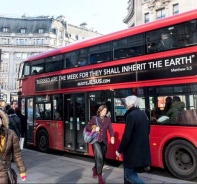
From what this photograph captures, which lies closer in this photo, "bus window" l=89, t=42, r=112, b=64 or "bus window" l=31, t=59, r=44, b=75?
"bus window" l=89, t=42, r=112, b=64

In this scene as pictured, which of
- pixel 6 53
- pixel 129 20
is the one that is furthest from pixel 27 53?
pixel 129 20

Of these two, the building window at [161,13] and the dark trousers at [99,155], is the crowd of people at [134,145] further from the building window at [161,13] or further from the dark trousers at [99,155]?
the building window at [161,13]

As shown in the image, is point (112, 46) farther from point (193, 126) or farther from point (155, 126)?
point (193, 126)

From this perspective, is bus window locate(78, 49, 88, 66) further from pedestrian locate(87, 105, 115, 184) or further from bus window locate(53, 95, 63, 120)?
pedestrian locate(87, 105, 115, 184)

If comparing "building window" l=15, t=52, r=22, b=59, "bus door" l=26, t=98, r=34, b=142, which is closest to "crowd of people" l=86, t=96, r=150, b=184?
"bus door" l=26, t=98, r=34, b=142

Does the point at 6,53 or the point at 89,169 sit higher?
the point at 6,53

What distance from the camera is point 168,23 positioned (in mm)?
7586

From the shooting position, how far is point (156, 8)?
39.5 metres

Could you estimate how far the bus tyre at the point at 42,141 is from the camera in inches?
455

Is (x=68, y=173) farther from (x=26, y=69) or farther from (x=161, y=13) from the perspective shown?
(x=161, y=13)

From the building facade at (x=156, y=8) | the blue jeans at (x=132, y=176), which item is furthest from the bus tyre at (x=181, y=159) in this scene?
the building facade at (x=156, y=8)

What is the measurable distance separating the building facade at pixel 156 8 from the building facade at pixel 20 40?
32.6 meters

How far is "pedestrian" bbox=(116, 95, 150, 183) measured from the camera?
460cm

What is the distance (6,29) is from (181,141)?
7321 cm
